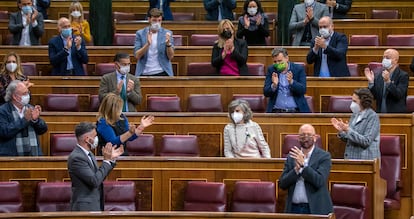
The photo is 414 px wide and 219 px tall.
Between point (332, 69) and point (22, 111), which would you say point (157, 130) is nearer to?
point (22, 111)

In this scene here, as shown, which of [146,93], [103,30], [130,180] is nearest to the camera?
[130,180]

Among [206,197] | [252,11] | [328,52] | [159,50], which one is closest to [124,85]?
[159,50]

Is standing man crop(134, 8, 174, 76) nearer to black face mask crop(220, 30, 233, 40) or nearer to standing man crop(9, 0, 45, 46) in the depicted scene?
black face mask crop(220, 30, 233, 40)

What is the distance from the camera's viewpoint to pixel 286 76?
10383mm

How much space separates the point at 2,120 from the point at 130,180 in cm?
119

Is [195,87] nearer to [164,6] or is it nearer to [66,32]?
[66,32]

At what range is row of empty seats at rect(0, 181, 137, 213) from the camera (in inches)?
354

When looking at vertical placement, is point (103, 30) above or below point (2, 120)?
above

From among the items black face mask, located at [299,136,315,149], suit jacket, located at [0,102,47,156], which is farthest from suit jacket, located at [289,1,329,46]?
black face mask, located at [299,136,315,149]

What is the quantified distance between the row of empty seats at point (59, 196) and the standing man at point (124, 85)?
1.65 meters

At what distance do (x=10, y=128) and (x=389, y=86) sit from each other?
338 centimetres

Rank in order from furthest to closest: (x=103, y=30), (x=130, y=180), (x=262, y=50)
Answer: (x=103, y=30), (x=262, y=50), (x=130, y=180)

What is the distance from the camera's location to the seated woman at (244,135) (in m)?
9.48

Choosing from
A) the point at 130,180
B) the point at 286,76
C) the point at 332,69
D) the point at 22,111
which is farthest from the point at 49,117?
the point at 332,69
